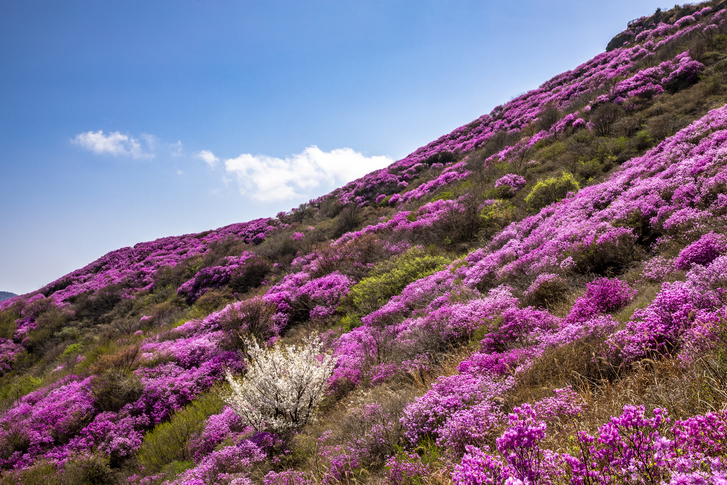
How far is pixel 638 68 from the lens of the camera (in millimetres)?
17094

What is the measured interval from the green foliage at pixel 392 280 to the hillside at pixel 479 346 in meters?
0.07

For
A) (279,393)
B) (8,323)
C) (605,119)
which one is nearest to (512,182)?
(605,119)

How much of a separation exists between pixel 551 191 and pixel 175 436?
515 inches

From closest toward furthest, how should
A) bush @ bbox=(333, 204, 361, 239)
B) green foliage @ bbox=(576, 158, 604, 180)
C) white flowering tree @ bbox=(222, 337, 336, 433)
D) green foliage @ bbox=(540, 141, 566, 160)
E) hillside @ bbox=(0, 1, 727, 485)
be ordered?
hillside @ bbox=(0, 1, 727, 485), white flowering tree @ bbox=(222, 337, 336, 433), green foliage @ bbox=(576, 158, 604, 180), green foliage @ bbox=(540, 141, 566, 160), bush @ bbox=(333, 204, 361, 239)

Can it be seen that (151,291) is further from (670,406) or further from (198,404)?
(670,406)

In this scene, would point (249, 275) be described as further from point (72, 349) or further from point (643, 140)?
point (643, 140)

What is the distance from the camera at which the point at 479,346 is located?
5086 mm

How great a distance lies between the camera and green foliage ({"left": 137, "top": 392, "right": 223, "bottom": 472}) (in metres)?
6.42

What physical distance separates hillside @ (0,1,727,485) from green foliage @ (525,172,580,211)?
6 cm

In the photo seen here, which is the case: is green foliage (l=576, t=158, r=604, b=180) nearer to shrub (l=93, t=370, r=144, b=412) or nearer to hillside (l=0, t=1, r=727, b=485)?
hillside (l=0, t=1, r=727, b=485)

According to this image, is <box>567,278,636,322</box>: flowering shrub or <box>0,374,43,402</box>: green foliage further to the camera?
<box>0,374,43,402</box>: green foliage

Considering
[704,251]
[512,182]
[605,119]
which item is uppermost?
[605,119]

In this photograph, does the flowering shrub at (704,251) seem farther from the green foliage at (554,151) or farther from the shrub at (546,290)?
the green foliage at (554,151)

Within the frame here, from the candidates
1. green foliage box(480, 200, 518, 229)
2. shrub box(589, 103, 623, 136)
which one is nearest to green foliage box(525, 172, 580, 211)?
green foliage box(480, 200, 518, 229)
